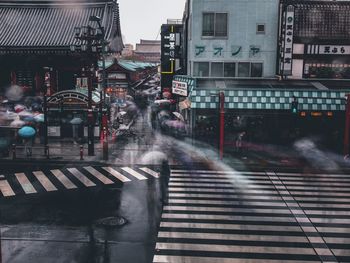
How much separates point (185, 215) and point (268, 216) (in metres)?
3.36

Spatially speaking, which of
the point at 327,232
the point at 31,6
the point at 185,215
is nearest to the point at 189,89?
the point at 185,215

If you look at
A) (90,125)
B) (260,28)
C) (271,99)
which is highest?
(260,28)

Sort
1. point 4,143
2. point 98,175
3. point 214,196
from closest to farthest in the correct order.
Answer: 1. point 214,196
2. point 98,175
3. point 4,143

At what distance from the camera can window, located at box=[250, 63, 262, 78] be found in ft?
105

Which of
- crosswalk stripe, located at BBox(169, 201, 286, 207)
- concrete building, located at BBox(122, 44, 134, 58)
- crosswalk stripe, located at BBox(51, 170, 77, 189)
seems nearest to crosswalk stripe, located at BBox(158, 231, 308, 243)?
crosswalk stripe, located at BBox(169, 201, 286, 207)

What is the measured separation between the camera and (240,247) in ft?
43.9

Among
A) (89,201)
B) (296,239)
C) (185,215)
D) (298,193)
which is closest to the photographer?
(296,239)

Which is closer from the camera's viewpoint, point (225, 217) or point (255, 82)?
point (225, 217)

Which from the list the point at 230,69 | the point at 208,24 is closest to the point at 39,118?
the point at 208,24

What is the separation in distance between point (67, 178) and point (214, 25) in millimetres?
17036

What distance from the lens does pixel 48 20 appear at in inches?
1535

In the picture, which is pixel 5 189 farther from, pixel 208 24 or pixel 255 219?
pixel 208 24

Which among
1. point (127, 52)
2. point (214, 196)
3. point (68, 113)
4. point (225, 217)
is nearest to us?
point (225, 217)

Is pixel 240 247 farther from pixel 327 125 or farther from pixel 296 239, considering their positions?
pixel 327 125
